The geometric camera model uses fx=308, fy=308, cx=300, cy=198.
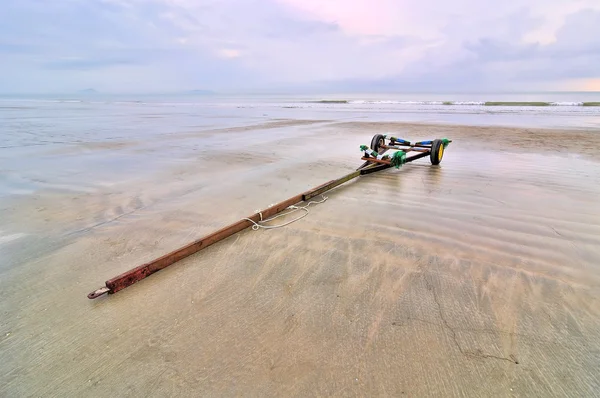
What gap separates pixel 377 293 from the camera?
2.65 metres

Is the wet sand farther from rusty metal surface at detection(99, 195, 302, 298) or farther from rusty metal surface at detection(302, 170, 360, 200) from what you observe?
rusty metal surface at detection(302, 170, 360, 200)

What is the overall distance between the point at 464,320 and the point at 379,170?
4.84m

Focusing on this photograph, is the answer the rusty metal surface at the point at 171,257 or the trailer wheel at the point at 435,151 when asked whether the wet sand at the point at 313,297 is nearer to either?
the rusty metal surface at the point at 171,257

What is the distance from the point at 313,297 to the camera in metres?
2.62

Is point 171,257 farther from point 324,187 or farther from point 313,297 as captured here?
point 324,187

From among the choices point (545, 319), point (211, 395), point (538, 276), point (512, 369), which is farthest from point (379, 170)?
point (211, 395)

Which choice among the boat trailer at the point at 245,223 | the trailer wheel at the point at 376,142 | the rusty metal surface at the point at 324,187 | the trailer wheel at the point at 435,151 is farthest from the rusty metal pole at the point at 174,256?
the trailer wheel at the point at 435,151

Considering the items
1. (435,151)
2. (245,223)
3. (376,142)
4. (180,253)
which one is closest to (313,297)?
(180,253)

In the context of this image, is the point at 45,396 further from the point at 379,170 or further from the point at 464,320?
the point at 379,170

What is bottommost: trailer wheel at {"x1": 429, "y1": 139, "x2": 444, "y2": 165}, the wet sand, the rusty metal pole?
the wet sand

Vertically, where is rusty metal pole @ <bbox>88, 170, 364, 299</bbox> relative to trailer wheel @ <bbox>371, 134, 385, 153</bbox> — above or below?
below

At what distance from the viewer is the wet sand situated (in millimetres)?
1900

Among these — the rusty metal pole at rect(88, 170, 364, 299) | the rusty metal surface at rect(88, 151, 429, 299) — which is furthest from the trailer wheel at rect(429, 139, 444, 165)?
the rusty metal pole at rect(88, 170, 364, 299)

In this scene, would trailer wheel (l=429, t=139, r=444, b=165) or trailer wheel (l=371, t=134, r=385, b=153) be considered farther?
trailer wheel (l=371, t=134, r=385, b=153)
